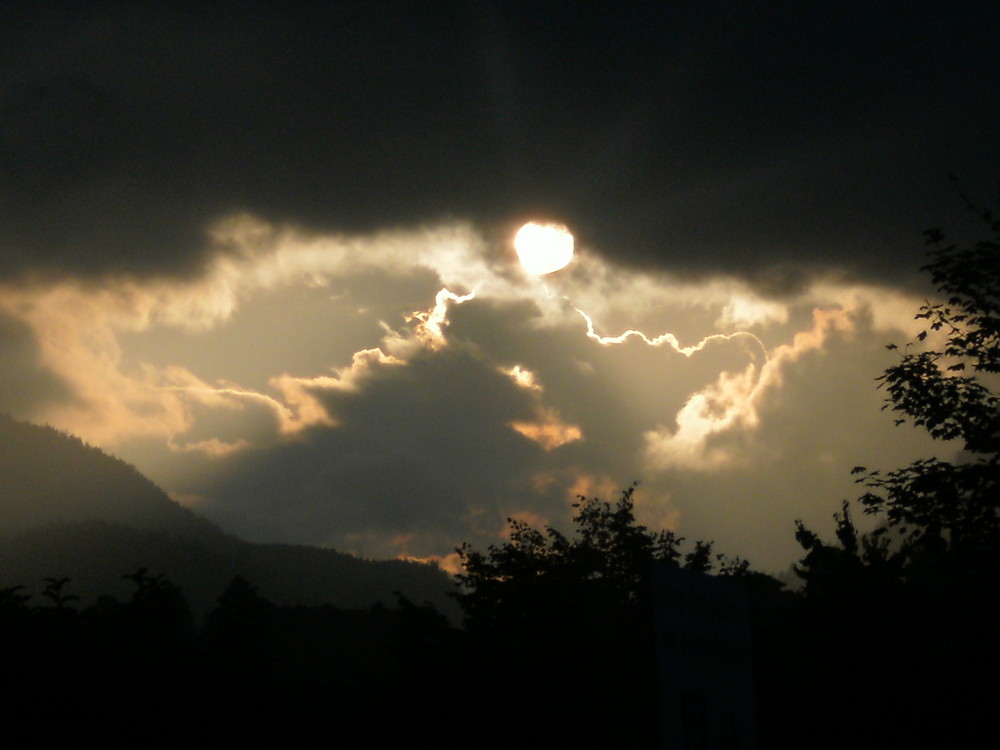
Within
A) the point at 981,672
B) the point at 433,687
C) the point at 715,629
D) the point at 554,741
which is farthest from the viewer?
the point at 981,672

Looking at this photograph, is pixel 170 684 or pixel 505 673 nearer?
pixel 170 684

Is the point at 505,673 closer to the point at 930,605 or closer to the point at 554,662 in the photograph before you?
the point at 554,662

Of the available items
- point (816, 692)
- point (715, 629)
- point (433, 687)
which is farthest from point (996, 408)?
point (715, 629)

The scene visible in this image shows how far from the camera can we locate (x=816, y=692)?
26328 mm

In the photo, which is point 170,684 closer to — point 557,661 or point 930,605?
point 557,661

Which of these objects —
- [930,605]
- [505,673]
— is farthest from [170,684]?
[930,605]

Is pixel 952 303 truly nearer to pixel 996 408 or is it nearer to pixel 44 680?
pixel 996 408

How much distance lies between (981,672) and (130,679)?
22.2 m

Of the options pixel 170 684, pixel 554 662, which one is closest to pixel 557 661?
pixel 554 662

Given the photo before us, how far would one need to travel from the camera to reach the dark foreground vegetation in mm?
18359

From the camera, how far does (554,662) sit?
2455 cm

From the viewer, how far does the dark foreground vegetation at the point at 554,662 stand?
18359mm

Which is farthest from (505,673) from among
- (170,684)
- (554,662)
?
(170,684)

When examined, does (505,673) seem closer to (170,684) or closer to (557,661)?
(557,661)
